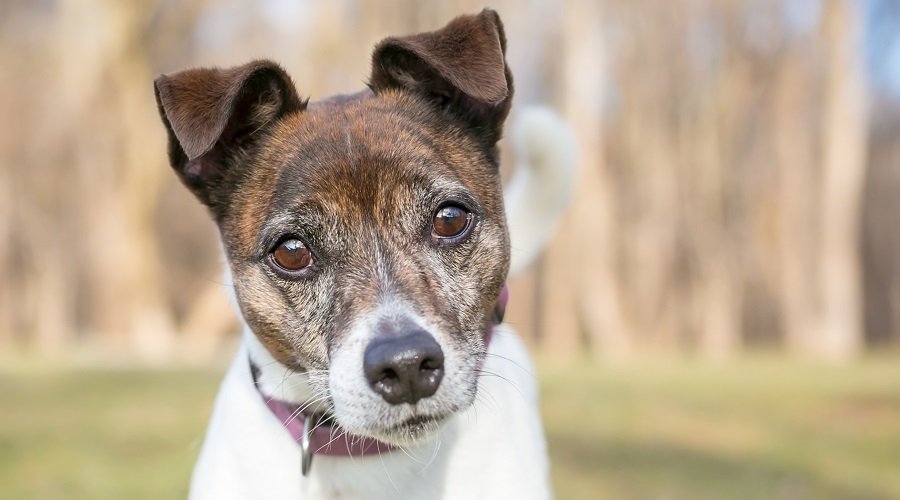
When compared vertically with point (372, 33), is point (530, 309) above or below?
below

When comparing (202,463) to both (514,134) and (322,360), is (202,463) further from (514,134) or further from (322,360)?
(514,134)

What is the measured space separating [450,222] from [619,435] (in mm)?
6470

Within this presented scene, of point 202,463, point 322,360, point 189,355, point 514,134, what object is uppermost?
point 514,134

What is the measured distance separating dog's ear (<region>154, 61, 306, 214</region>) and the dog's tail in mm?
1269

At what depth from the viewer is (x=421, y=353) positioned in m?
3.02

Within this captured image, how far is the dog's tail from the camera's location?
4.86 metres

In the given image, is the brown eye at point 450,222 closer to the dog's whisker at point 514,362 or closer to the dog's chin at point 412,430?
the dog's whisker at point 514,362

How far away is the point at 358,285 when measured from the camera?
11.1ft

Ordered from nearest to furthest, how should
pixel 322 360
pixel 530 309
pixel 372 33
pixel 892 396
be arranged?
pixel 322 360
pixel 892 396
pixel 372 33
pixel 530 309

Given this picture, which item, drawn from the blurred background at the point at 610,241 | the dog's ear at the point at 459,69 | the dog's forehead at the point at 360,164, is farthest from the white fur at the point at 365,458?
the blurred background at the point at 610,241

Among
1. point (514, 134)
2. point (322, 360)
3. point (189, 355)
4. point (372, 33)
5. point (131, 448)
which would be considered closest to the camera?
point (322, 360)

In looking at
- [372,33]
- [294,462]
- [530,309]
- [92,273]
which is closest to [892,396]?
[294,462]

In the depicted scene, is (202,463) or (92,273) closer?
(202,463)

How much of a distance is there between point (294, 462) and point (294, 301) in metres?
0.54
